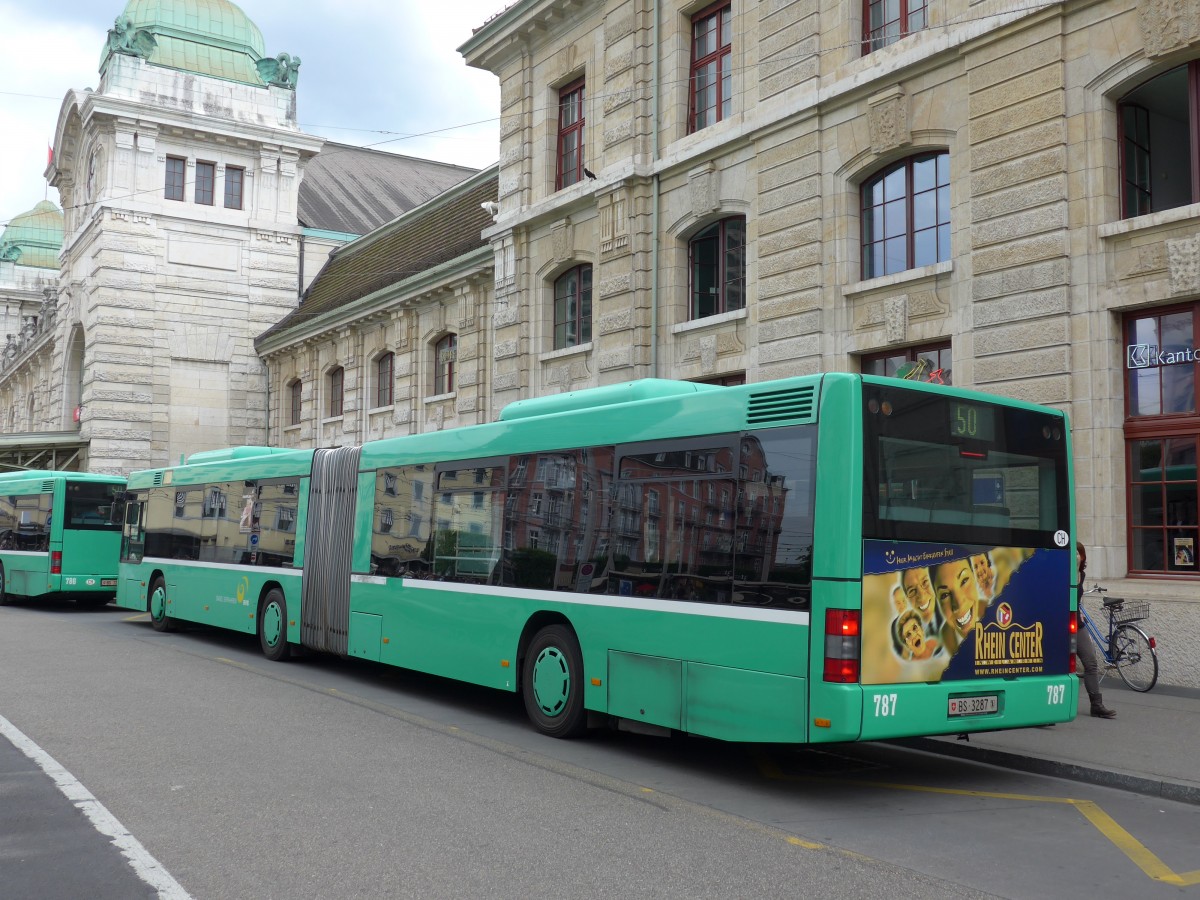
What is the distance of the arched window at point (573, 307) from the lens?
71.1 ft

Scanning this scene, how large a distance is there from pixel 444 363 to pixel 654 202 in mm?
10407

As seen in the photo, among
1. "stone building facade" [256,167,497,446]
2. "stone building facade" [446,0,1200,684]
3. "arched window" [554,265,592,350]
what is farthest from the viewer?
"stone building facade" [256,167,497,446]

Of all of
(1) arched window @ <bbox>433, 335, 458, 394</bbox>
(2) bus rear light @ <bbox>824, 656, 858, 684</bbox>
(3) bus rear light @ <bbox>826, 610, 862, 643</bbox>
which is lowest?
(2) bus rear light @ <bbox>824, 656, 858, 684</bbox>

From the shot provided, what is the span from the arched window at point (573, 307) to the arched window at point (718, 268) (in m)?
2.81

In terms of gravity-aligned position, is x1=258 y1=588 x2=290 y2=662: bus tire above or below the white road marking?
above

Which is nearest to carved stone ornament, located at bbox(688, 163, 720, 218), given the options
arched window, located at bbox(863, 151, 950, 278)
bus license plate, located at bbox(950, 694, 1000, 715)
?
arched window, located at bbox(863, 151, 950, 278)

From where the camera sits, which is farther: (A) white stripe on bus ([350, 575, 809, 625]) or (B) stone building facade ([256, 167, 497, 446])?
(B) stone building facade ([256, 167, 497, 446])

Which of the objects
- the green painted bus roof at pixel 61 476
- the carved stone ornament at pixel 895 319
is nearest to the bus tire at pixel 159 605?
the green painted bus roof at pixel 61 476

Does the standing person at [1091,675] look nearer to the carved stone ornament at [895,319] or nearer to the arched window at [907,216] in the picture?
the carved stone ornament at [895,319]

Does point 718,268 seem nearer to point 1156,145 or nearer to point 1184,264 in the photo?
point 1156,145

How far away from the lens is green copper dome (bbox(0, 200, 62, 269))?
85.4 metres

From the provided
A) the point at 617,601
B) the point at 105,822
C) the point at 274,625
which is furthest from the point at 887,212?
the point at 105,822

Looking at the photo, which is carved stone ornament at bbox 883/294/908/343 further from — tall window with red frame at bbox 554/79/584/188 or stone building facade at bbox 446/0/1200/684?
tall window with red frame at bbox 554/79/584/188

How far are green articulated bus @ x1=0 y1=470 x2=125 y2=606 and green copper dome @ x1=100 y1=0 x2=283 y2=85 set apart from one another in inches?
854
